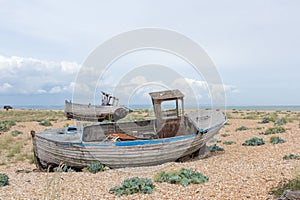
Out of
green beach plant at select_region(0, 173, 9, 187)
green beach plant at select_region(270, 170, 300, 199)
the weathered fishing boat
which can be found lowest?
green beach plant at select_region(0, 173, 9, 187)

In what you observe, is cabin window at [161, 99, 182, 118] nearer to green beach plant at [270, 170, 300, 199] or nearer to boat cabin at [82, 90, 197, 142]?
boat cabin at [82, 90, 197, 142]

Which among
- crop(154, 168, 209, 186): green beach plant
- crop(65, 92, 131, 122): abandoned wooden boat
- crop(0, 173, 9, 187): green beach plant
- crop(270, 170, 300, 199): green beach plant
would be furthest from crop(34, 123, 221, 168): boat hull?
crop(65, 92, 131, 122): abandoned wooden boat

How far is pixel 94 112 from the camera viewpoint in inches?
1049

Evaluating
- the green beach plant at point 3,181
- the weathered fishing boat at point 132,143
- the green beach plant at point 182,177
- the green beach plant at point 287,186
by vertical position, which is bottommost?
the green beach plant at point 3,181

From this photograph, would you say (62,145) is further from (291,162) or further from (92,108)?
(92,108)

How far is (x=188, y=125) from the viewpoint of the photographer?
11.0 meters

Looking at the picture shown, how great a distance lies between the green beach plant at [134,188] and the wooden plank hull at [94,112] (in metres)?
18.7

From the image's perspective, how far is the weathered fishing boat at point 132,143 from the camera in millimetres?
8297

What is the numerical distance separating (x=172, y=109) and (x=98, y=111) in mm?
16270

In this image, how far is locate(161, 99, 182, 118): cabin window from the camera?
35.8 feet

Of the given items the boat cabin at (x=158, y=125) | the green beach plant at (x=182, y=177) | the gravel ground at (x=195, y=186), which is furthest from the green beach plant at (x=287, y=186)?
the boat cabin at (x=158, y=125)

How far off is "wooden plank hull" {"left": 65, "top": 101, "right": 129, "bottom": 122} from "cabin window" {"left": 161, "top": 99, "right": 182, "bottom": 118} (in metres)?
14.3

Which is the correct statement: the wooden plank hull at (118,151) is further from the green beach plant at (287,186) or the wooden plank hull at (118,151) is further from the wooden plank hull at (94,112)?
the wooden plank hull at (94,112)

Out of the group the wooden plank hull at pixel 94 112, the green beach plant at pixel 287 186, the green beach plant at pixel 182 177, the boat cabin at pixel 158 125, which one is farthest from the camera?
the wooden plank hull at pixel 94 112
